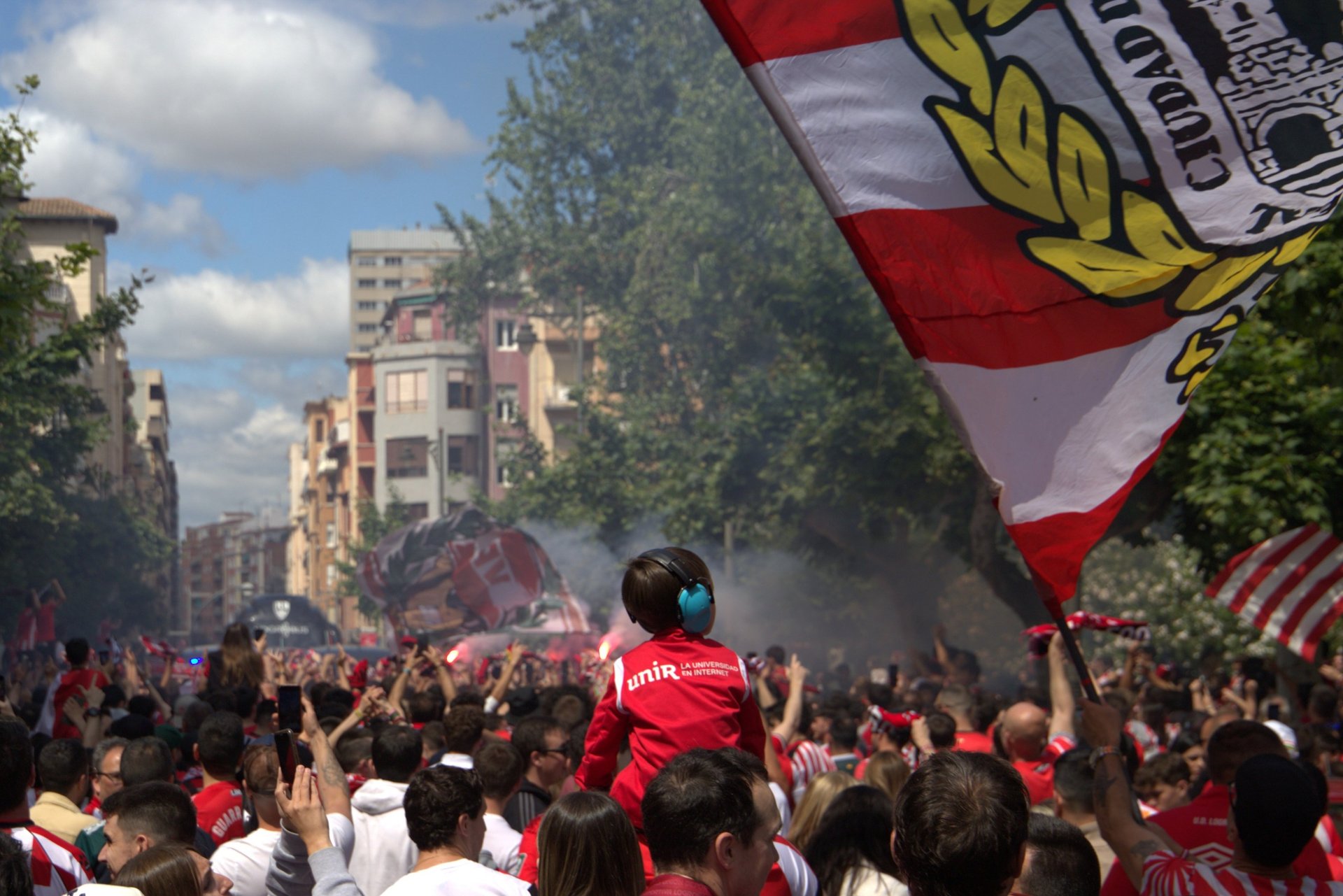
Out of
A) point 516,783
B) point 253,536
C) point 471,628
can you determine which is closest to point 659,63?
point 471,628

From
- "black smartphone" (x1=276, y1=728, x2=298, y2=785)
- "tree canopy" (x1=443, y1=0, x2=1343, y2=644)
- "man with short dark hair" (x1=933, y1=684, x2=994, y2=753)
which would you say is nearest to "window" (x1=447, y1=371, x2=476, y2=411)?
"tree canopy" (x1=443, y1=0, x2=1343, y2=644)

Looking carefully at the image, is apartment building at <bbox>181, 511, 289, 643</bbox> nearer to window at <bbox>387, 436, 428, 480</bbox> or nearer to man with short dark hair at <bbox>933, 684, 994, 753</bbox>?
window at <bbox>387, 436, 428, 480</bbox>

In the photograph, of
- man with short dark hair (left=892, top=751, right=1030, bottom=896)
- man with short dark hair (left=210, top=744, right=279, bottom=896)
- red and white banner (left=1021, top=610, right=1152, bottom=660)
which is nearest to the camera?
man with short dark hair (left=892, top=751, right=1030, bottom=896)

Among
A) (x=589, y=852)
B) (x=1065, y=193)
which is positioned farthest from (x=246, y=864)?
(x=1065, y=193)

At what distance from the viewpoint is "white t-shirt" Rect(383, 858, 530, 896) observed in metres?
3.83

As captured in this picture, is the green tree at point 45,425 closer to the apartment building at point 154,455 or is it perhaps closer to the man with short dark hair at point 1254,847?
the man with short dark hair at point 1254,847

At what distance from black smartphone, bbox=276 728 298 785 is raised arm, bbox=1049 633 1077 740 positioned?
2561 mm

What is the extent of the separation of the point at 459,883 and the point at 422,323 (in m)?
86.2

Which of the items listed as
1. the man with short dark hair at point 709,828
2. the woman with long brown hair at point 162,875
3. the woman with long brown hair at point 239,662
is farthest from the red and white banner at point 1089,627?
the woman with long brown hair at point 239,662

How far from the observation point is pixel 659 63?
50.0m

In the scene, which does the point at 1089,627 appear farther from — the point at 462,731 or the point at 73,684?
the point at 73,684

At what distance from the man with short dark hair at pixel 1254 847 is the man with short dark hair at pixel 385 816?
264cm

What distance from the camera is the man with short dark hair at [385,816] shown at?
207 inches

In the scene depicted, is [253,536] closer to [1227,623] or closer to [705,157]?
[705,157]
